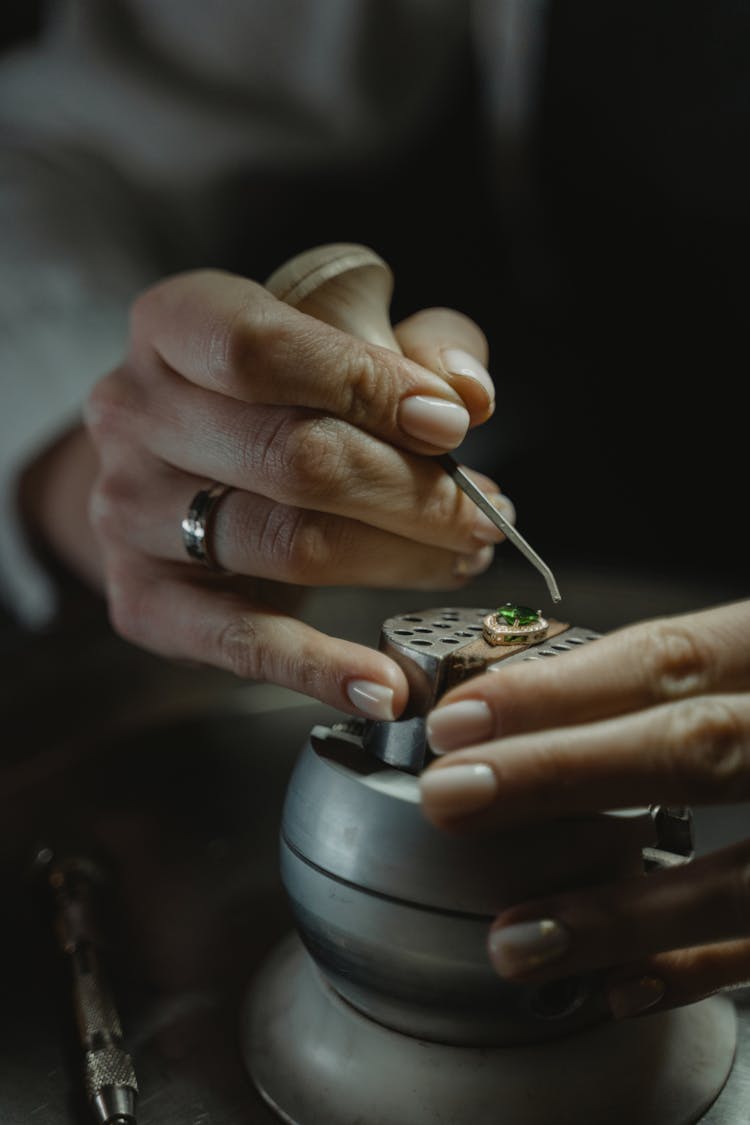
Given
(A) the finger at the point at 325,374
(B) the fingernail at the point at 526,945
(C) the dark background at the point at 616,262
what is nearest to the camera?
(B) the fingernail at the point at 526,945

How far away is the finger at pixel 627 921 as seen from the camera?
0.87ft

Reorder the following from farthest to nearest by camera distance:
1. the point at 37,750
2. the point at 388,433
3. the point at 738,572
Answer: the point at 738,572, the point at 37,750, the point at 388,433

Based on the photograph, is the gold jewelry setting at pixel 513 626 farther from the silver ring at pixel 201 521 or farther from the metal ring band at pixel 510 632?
the silver ring at pixel 201 521

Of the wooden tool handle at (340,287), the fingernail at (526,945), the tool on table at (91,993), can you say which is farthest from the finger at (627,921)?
the wooden tool handle at (340,287)

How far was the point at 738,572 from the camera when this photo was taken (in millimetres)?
680

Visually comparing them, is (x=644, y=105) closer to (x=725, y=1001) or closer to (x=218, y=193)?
(x=218, y=193)

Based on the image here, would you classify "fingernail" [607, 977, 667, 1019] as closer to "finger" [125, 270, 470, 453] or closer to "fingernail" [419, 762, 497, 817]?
"fingernail" [419, 762, 497, 817]

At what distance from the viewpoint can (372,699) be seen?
1.06 ft

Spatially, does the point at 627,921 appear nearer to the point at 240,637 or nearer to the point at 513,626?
the point at 513,626

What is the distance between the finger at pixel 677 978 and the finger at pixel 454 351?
22 cm

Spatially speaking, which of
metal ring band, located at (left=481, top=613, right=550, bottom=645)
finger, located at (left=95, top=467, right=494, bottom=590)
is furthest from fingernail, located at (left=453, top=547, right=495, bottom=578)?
metal ring band, located at (left=481, top=613, right=550, bottom=645)

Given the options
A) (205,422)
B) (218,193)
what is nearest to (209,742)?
(205,422)

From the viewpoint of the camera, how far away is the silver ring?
0.45 meters

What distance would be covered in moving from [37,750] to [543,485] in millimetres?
419
